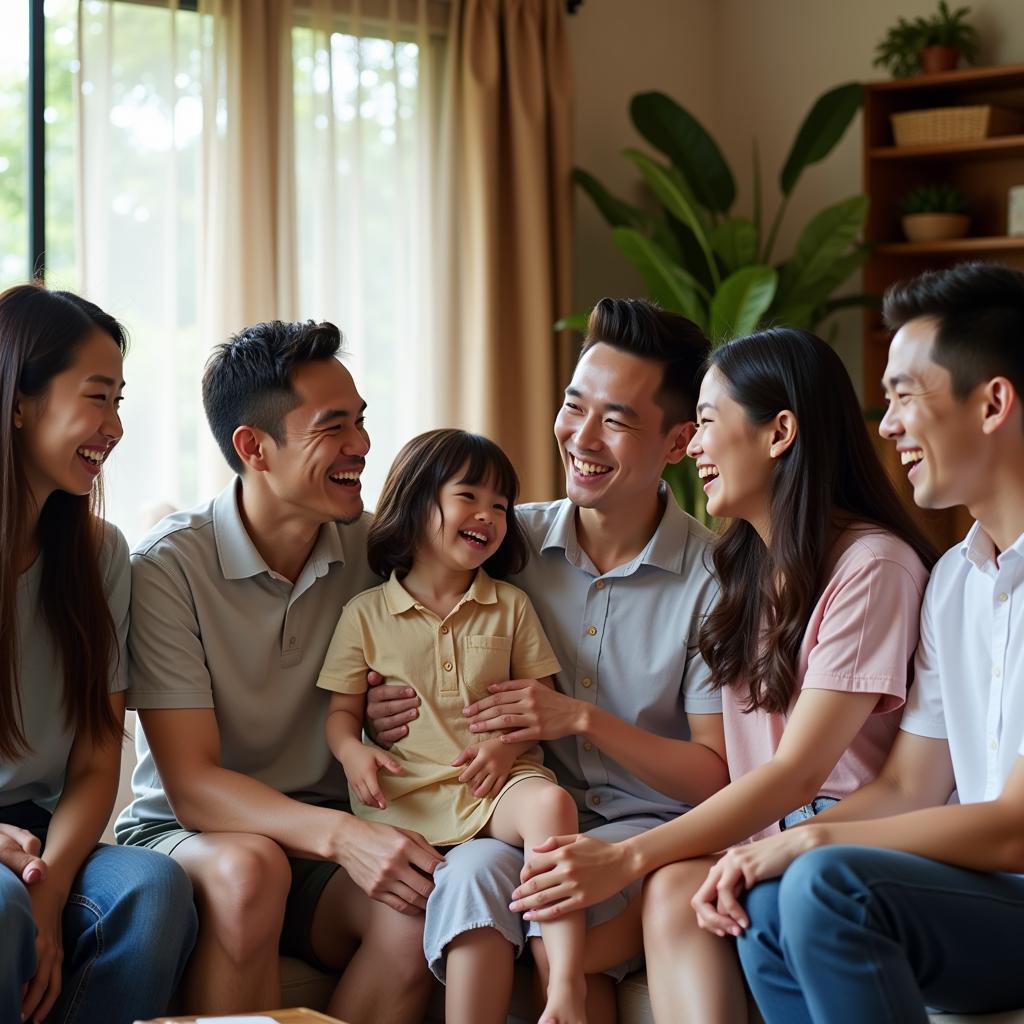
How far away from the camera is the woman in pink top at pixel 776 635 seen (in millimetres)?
1898

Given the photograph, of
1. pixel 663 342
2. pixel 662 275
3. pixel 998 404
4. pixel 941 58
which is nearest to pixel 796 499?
pixel 998 404

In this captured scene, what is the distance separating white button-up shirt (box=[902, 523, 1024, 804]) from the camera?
70.5 inches

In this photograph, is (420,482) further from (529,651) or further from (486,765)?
(486,765)

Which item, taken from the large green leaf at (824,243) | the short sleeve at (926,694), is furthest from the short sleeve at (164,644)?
the large green leaf at (824,243)

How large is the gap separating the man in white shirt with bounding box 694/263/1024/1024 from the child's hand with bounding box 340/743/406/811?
53 cm

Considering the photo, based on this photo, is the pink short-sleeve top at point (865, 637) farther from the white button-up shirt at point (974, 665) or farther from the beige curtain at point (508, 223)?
the beige curtain at point (508, 223)

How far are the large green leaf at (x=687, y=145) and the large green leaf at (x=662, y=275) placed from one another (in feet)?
1.22

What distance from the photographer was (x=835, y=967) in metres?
1.60

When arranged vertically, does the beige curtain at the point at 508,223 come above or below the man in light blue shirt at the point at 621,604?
above

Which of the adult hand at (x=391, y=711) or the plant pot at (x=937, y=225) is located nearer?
the adult hand at (x=391, y=711)

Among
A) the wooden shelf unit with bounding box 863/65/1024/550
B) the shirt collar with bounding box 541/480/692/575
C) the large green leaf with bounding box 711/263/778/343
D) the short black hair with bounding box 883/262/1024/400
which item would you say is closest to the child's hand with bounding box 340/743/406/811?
the shirt collar with bounding box 541/480/692/575

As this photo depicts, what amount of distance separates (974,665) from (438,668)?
81 centimetres

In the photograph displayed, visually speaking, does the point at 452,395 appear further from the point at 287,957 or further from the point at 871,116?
the point at 287,957

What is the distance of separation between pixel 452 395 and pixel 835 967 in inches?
126
